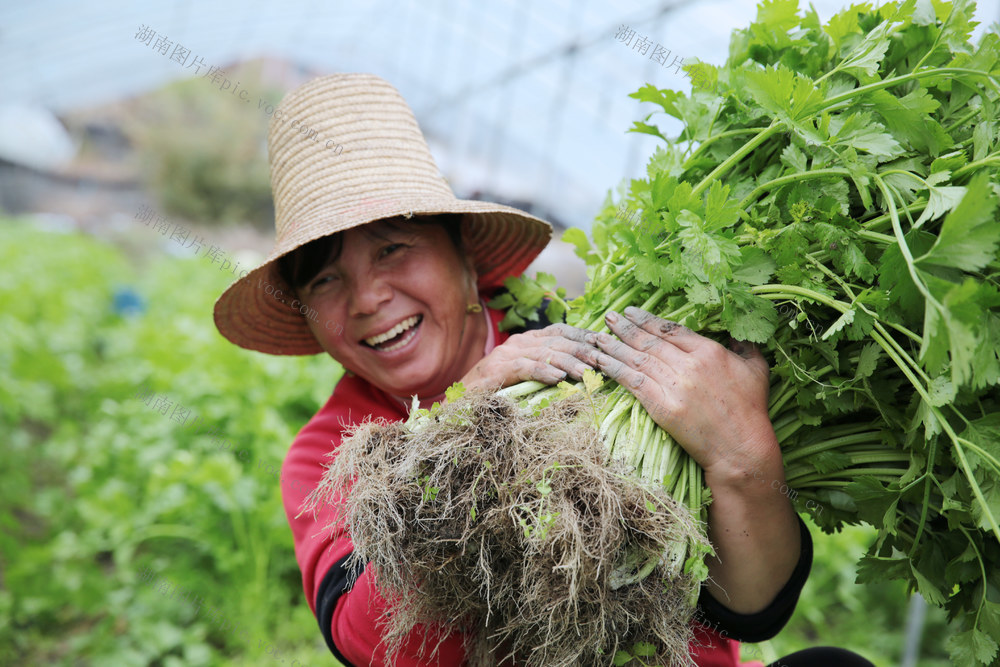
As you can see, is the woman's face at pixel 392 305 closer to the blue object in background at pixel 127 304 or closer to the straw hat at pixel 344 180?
the straw hat at pixel 344 180

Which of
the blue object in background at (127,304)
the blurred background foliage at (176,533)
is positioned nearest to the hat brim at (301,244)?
the blurred background foliage at (176,533)

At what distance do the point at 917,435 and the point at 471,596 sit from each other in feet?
2.59

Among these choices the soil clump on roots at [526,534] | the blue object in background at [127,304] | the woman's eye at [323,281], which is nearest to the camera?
the soil clump on roots at [526,534]

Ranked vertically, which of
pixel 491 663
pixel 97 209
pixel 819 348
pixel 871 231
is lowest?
pixel 97 209

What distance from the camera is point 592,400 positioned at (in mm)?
1158

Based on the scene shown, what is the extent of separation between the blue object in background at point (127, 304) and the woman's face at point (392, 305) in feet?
26.5

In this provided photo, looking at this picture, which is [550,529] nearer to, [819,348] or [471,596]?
[471,596]

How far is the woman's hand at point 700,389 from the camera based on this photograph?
3.77ft

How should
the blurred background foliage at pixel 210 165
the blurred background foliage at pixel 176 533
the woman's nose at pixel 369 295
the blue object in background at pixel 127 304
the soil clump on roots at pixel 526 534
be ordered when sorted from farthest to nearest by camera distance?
the blurred background foliage at pixel 210 165 < the blue object in background at pixel 127 304 < the blurred background foliage at pixel 176 533 < the woman's nose at pixel 369 295 < the soil clump on roots at pixel 526 534

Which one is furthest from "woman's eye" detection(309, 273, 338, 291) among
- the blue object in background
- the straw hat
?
the blue object in background

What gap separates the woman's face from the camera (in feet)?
5.20

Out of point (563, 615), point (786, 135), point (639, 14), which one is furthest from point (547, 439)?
point (639, 14)

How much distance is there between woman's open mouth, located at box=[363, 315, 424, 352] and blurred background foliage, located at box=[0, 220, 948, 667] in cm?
215

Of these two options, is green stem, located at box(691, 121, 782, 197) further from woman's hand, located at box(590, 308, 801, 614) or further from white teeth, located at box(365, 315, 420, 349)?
white teeth, located at box(365, 315, 420, 349)
